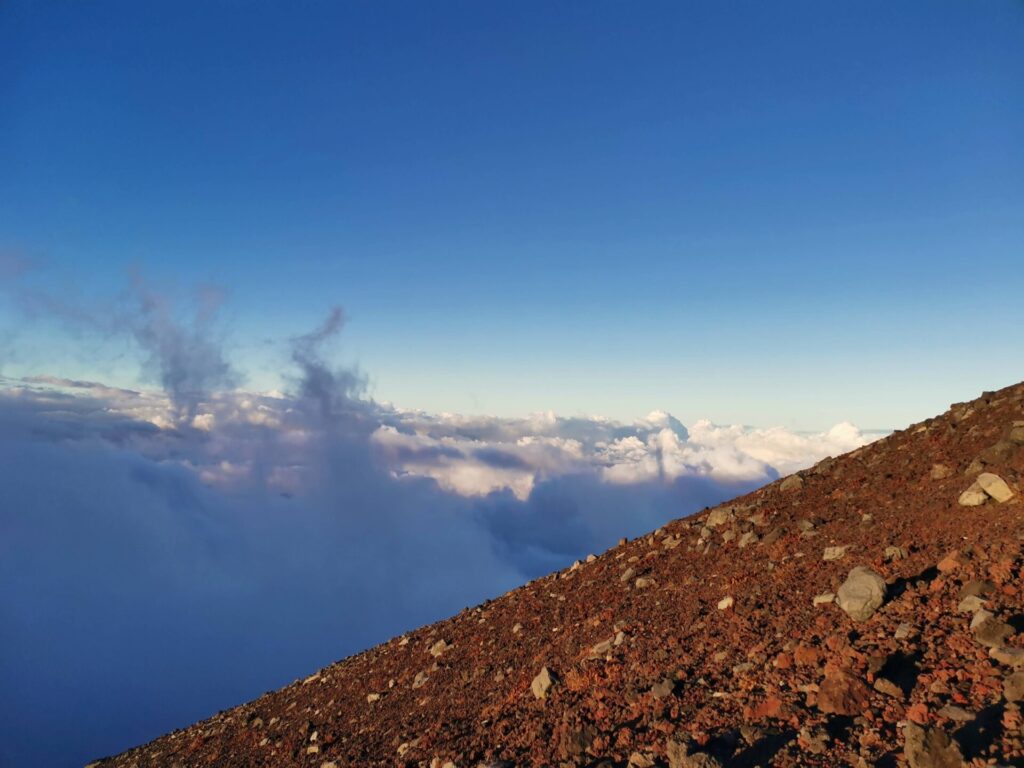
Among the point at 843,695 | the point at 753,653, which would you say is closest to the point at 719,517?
the point at 753,653

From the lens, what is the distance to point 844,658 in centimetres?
999

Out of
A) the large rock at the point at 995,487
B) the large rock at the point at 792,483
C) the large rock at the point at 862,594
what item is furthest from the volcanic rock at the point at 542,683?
the large rock at the point at 792,483

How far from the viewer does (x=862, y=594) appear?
11734 millimetres

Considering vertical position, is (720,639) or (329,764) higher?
(720,639)

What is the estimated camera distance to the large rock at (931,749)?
274 inches

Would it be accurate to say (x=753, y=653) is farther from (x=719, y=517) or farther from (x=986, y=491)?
(x=719, y=517)

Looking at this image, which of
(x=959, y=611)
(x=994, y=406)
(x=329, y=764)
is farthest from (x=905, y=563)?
→ (x=329, y=764)

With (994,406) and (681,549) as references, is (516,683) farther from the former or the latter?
(994,406)

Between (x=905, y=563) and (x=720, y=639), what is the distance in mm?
4516

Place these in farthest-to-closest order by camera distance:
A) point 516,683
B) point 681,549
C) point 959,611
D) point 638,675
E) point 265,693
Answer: point 265,693 → point 681,549 → point 516,683 → point 638,675 → point 959,611

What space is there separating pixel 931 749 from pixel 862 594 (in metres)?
5.00

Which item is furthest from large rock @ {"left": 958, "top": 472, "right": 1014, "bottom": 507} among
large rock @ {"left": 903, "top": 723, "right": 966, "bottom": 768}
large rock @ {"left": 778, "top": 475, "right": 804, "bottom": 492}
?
large rock @ {"left": 903, "top": 723, "right": 966, "bottom": 768}

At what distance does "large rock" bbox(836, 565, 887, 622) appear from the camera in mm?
11430

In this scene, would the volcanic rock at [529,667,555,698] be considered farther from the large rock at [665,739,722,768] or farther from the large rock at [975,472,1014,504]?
the large rock at [975,472,1014,504]
